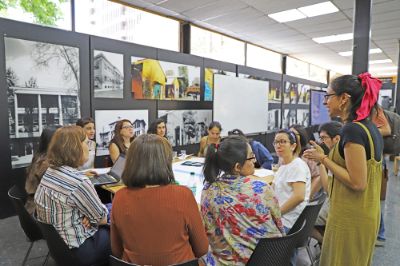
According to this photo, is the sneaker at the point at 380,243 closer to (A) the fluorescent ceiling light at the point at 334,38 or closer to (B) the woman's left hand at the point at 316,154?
(B) the woman's left hand at the point at 316,154

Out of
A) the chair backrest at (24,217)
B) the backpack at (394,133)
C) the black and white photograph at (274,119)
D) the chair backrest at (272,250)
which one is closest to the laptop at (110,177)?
the chair backrest at (24,217)

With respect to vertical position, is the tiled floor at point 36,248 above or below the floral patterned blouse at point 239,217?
below

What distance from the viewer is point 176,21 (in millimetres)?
5703

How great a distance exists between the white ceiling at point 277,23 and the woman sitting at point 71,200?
12.6 feet

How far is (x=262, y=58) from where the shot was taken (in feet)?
27.2

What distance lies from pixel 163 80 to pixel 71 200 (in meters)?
3.46

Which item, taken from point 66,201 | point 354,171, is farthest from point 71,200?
point 354,171

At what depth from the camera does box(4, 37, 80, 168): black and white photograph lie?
3.10 metres

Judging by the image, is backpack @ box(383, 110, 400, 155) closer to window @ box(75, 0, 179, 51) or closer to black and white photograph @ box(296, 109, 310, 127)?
window @ box(75, 0, 179, 51)

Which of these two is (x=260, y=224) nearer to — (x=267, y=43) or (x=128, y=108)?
(x=128, y=108)

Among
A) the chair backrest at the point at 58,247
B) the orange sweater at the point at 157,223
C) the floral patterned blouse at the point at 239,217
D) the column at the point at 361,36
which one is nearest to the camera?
the orange sweater at the point at 157,223

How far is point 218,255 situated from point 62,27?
11.9 feet

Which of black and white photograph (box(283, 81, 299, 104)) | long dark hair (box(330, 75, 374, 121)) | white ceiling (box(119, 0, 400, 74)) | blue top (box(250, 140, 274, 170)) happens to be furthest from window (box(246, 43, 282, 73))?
long dark hair (box(330, 75, 374, 121))

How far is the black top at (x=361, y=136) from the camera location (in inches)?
53.0
